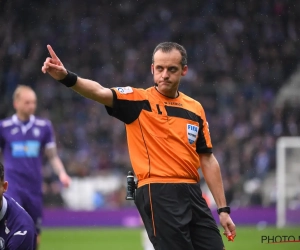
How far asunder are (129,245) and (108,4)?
1495 cm

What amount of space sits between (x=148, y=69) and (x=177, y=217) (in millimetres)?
18875

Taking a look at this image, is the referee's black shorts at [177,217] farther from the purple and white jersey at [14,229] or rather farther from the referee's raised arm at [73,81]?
the purple and white jersey at [14,229]

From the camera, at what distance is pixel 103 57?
25.2 meters

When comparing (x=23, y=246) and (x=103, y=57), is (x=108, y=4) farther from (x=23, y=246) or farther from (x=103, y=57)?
(x=23, y=246)

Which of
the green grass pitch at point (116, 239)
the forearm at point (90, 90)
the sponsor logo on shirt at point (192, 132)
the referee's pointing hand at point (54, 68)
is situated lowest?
the green grass pitch at point (116, 239)

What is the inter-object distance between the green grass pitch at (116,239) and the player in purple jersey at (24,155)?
402 centimetres

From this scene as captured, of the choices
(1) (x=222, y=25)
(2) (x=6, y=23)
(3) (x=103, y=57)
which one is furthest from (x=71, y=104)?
(1) (x=222, y=25)

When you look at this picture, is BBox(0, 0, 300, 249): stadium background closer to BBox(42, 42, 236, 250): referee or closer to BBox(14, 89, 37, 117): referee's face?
BBox(14, 89, 37, 117): referee's face

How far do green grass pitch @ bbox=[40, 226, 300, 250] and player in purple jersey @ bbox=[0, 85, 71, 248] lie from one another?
4019 millimetres

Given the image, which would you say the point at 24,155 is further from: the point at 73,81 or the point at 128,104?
the point at 73,81

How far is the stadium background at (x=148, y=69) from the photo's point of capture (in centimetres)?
2033

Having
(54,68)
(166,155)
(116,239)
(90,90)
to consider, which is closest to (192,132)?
(166,155)

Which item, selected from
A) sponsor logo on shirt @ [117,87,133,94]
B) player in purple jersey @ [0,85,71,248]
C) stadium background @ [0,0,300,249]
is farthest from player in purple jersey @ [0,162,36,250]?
stadium background @ [0,0,300,249]

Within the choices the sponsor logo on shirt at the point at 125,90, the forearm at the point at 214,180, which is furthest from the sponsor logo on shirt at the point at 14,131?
the sponsor logo on shirt at the point at 125,90
